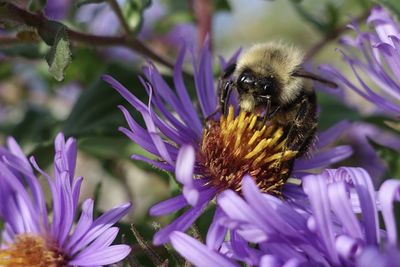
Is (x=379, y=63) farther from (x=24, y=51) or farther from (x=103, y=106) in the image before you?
(x=24, y=51)

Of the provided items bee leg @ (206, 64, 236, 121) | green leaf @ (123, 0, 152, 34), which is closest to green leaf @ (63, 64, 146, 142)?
green leaf @ (123, 0, 152, 34)

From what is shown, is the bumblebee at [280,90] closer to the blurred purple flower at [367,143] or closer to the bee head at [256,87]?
the bee head at [256,87]

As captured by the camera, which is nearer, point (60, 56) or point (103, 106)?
point (60, 56)

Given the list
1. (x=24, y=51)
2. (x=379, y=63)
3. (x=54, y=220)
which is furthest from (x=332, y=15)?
(x=54, y=220)

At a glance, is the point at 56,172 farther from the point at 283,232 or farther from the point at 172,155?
the point at 283,232

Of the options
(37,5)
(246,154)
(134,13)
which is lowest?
(246,154)

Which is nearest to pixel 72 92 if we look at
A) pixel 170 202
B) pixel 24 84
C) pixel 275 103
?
pixel 24 84

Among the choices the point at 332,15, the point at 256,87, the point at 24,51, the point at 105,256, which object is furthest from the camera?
the point at 332,15

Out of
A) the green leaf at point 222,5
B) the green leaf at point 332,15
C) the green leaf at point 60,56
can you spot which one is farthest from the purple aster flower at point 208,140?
the green leaf at point 222,5
